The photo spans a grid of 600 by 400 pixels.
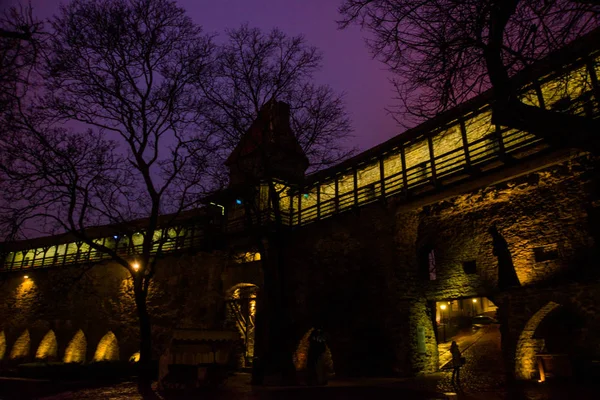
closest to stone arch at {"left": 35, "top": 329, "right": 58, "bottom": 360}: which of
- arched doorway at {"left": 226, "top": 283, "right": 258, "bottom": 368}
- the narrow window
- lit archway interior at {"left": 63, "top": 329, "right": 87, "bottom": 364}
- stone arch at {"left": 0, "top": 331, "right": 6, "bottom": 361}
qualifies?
lit archway interior at {"left": 63, "top": 329, "right": 87, "bottom": 364}

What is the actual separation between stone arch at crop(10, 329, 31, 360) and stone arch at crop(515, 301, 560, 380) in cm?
3378

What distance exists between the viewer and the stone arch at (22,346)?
29.5 metres

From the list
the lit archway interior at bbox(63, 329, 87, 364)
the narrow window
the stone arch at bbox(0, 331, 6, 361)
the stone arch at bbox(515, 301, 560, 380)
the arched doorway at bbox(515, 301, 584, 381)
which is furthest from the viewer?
the stone arch at bbox(0, 331, 6, 361)

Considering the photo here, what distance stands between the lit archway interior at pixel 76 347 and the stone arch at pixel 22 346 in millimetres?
4999

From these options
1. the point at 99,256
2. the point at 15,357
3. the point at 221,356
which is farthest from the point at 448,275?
the point at 15,357

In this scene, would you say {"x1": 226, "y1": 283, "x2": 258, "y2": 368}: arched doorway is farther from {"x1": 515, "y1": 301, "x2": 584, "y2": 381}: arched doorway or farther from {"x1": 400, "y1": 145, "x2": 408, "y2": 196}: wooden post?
{"x1": 515, "y1": 301, "x2": 584, "y2": 381}: arched doorway

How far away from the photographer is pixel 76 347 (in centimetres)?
2741

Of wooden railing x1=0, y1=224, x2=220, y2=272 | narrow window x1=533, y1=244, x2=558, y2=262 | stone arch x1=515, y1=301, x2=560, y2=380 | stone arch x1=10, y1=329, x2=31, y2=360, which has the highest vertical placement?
wooden railing x1=0, y1=224, x2=220, y2=272

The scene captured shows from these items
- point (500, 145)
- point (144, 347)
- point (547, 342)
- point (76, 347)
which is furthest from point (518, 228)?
point (76, 347)

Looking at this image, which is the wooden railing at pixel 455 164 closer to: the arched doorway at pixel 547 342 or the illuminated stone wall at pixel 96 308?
the arched doorway at pixel 547 342

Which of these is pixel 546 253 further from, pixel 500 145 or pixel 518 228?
pixel 500 145

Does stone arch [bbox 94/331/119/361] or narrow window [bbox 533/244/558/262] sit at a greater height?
narrow window [bbox 533/244/558/262]

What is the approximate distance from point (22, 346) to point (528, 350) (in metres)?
34.9

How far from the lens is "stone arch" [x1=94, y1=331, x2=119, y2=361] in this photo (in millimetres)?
26009
